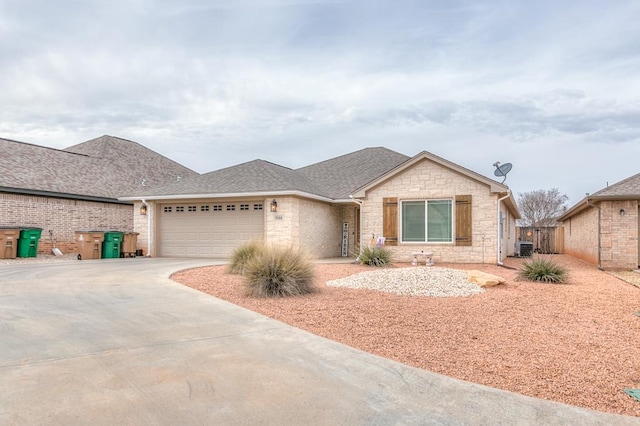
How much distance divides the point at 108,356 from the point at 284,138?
19.6 m

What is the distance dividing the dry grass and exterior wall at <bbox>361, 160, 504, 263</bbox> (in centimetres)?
497

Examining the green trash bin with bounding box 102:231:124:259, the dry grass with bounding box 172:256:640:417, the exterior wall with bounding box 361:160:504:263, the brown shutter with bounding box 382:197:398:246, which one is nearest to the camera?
the dry grass with bounding box 172:256:640:417

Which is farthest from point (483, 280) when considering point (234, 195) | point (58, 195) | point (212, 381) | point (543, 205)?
point (543, 205)

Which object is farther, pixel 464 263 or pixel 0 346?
pixel 464 263

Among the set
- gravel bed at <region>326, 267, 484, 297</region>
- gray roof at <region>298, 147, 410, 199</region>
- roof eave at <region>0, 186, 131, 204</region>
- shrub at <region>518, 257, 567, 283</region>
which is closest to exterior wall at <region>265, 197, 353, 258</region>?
gray roof at <region>298, 147, 410, 199</region>

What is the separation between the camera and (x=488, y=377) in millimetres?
3926

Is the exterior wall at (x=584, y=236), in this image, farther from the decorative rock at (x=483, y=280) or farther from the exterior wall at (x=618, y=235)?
the decorative rock at (x=483, y=280)

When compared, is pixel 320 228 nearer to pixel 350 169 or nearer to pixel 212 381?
pixel 350 169

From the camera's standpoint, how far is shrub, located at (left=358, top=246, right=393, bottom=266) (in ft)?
44.0

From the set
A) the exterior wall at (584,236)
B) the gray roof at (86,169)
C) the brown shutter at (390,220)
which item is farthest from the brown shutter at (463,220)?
the gray roof at (86,169)

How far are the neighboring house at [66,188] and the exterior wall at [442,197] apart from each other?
9.51m

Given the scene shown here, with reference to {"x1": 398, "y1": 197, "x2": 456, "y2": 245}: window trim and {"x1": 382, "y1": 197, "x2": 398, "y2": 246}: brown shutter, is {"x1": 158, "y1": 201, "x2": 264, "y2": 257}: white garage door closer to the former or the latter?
{"x1": 382, "y1": 197, "x2": 398, "y2": 246}: brown shutter

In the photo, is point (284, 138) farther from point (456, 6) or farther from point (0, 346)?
point (0, 346)

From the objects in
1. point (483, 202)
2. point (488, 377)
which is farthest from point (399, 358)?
point (483, 202)
